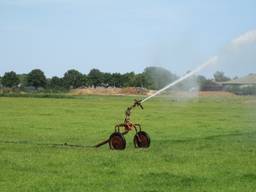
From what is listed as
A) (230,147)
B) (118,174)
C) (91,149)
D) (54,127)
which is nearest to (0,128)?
(54,127)

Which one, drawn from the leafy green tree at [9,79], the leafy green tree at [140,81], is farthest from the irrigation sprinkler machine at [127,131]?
the leafy green tree at [9,79]

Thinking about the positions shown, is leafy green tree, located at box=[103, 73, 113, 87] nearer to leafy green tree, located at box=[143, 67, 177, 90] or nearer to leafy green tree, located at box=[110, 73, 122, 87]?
leafy green tree, located at box=[110, 73, 122, 87]

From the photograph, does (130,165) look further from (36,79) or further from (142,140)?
(36,79)

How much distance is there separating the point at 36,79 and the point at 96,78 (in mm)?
20317

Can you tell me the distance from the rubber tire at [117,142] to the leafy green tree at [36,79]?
176m

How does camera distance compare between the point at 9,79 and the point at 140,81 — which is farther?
the point at 9,79

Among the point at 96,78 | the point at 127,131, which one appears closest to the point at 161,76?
the point at 127,131

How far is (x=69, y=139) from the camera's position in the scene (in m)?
23.6

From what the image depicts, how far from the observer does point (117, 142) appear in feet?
62.8

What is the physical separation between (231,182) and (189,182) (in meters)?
0.95

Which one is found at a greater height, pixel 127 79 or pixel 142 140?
pixel 127 79

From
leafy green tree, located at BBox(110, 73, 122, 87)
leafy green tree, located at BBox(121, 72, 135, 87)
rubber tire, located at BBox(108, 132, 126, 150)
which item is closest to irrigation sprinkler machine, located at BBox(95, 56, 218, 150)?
rubber tire, located at BBox(108, 132, 126, 150)

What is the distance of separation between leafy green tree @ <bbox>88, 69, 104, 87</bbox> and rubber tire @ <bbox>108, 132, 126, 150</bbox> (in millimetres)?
177182

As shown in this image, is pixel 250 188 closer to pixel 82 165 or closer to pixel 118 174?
pixel 118 174
